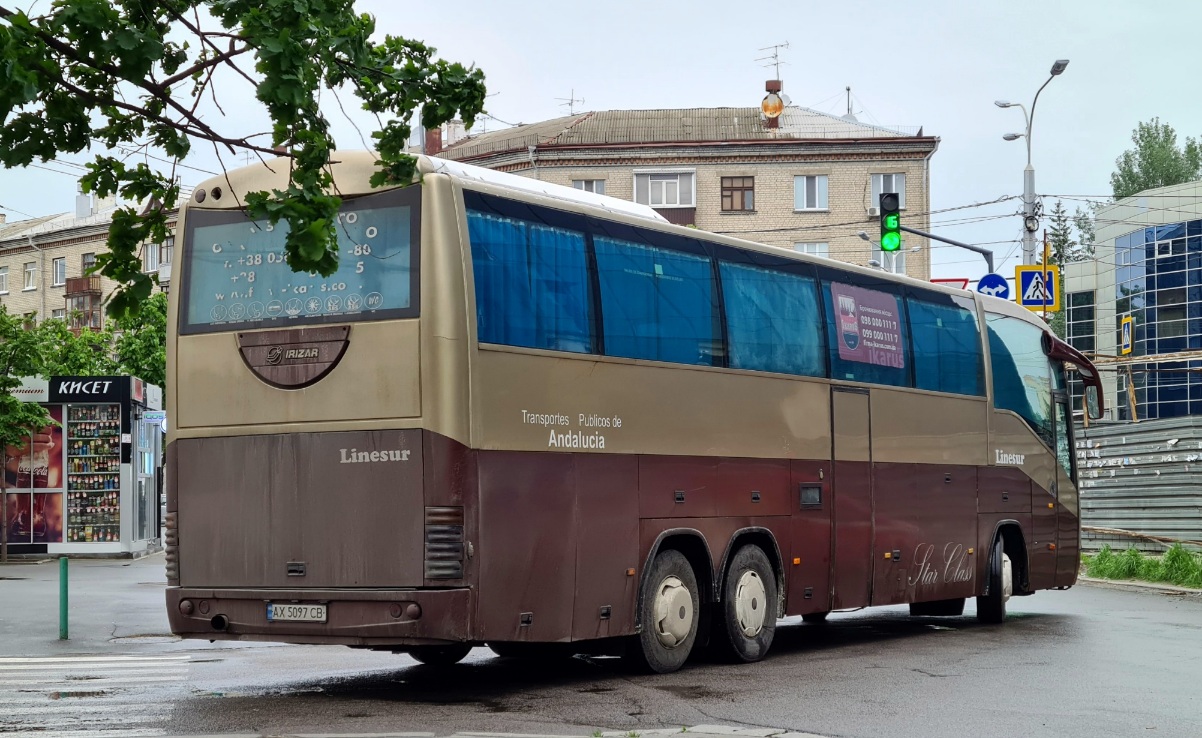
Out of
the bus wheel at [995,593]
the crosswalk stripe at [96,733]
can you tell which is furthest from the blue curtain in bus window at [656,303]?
the bus wheel at [995,593]

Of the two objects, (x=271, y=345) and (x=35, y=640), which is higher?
(x=271, y=345)

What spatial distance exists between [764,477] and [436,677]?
339 cm

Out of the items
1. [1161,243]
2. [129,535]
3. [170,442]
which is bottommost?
[129,535]

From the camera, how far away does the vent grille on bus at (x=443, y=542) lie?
1087 centimetres

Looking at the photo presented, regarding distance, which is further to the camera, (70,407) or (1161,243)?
(1161,243)

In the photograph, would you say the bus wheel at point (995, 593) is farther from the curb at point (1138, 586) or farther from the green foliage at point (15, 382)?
the green foliage at point (15, 382)

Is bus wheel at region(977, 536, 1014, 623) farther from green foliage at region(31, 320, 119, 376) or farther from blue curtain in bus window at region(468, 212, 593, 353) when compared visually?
green foliage at region(31, 320, 119, 376)

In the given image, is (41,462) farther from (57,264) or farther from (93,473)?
(57,264)

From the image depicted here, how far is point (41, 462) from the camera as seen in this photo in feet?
119

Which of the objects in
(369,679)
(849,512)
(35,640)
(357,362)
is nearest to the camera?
(357,362)

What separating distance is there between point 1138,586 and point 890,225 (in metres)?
7.13

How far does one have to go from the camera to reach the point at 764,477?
14461 millimetres

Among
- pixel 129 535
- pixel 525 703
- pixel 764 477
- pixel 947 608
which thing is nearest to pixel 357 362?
pixel 525 703

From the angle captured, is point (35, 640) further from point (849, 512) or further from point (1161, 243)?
point (1161, 243)
